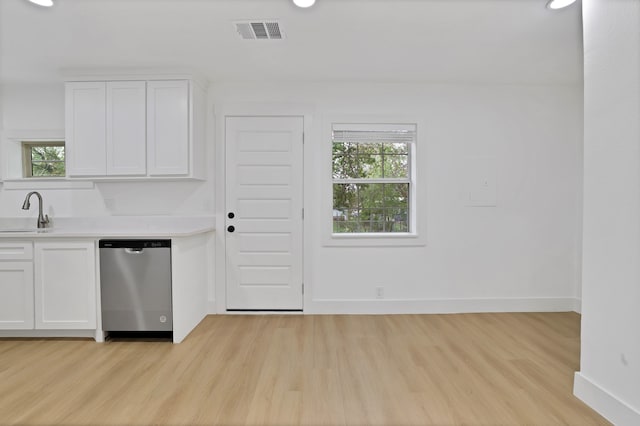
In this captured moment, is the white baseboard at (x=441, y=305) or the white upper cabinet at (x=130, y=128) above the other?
the white upper cabinet at (x=130, y=128)

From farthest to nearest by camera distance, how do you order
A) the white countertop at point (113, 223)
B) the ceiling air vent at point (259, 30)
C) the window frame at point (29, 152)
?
the window frame at point (29, 152) < the white countertop at point (113, 223) < the ceiling air vent at point (259, 30)

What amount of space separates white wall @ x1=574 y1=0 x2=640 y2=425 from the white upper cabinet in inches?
124

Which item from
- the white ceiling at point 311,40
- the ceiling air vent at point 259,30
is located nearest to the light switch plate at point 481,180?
the white ceiling at point 311,40

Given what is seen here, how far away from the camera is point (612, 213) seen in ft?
6.07

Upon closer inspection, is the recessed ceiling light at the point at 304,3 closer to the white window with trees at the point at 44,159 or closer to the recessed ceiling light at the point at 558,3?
the recessed ceiling light at the point at 558,3

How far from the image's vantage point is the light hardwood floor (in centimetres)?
191

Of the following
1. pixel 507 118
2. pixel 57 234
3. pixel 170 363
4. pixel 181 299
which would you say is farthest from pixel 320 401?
pixel 507 118

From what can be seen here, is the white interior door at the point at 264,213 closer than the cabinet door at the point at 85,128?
No

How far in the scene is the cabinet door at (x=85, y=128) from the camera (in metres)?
3.32

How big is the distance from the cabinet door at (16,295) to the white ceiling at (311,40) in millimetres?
1851

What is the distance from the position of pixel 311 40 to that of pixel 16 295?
10.7 ft

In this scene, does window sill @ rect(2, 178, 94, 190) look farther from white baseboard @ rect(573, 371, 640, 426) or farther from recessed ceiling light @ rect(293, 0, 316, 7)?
white baseboard @ rect(573, 371, 640, 426)

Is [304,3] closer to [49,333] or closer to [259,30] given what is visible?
[259,30]

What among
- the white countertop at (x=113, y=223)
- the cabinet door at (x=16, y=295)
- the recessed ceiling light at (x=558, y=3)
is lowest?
the cabinet door at (x=16, y=295)
